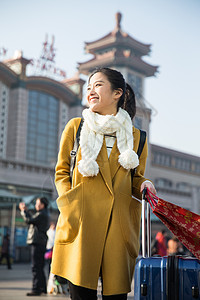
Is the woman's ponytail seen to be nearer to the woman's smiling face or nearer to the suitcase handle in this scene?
the woman's smiling face

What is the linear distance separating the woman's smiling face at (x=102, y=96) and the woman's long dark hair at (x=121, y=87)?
0.03 meters

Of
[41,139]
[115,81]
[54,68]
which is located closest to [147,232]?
[115,81]

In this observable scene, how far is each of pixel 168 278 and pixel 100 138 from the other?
0.86 m

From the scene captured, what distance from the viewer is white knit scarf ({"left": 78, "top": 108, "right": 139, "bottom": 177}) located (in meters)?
2.44

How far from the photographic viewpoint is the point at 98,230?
2381mm

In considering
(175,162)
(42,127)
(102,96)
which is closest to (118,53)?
(175,162)

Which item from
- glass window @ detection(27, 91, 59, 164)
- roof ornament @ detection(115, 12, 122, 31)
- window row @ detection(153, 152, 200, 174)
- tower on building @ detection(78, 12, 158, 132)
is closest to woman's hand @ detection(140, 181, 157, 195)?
glass window @ detection(27, 91, 59, 164)

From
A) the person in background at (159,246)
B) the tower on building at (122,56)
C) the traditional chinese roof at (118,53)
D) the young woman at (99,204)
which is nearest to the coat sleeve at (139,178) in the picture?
the young woman at (99,204)

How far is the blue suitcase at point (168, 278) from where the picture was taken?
2305mm

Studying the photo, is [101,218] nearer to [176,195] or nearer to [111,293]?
[111,293]

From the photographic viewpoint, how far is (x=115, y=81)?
2.75m

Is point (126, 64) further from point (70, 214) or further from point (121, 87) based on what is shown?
point (70, 214)

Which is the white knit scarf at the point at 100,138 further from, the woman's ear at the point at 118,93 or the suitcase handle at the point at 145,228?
the suitcase handle at the point at 145,228

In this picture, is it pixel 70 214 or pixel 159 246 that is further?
pixel 159 246
